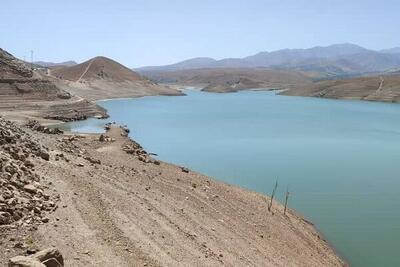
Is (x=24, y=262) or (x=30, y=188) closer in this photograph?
(x=24, y=262)

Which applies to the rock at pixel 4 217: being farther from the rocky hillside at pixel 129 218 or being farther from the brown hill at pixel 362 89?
the brown hill at pixel 362 89

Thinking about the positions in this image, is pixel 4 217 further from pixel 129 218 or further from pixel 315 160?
pixel 315 160

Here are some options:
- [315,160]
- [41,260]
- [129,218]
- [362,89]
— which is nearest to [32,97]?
[315,160]

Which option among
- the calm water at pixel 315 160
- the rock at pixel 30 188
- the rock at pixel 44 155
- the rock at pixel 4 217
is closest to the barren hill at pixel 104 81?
the calm water at pixel 315 160

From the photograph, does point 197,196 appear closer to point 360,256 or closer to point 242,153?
point 360,256

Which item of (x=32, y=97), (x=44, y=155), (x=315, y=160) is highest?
(x=44, y=155)

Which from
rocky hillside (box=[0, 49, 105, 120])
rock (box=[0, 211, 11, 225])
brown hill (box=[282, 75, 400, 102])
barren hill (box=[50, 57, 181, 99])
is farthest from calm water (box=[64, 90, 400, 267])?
brown hill (box=[282, 75, 400, 102])

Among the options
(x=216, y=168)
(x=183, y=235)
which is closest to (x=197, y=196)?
(x=183, y=235)
